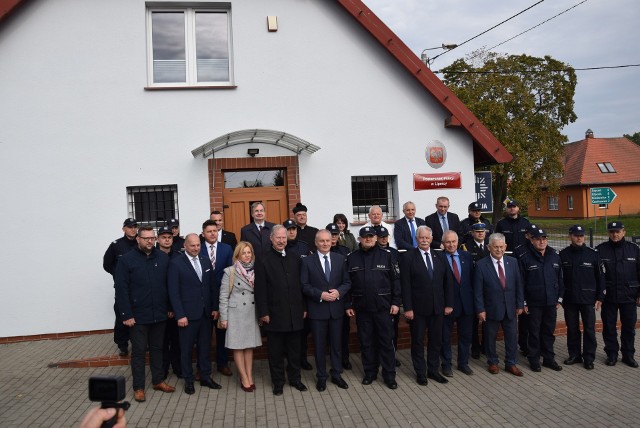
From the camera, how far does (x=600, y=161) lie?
44.8 meters

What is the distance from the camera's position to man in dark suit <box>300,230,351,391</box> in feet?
21.2

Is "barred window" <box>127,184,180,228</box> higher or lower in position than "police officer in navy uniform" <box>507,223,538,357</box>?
higher

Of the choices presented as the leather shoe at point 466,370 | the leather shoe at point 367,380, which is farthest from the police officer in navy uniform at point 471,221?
the leather shoe at point 367,380

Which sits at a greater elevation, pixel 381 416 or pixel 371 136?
pixel 371 136

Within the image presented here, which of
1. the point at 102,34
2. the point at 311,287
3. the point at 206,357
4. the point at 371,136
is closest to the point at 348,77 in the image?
the point at 371,136

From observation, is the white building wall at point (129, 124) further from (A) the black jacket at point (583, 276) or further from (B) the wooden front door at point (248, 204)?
(A) the black jacket at point (583, 276)

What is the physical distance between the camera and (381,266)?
657 cm

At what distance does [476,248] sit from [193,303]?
3851 mm

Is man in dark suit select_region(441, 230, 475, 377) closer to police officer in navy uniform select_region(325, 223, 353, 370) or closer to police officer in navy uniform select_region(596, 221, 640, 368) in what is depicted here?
police officer in navy uniform select_region(325, 223, 353, 370)

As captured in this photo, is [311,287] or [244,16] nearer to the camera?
[311,287]

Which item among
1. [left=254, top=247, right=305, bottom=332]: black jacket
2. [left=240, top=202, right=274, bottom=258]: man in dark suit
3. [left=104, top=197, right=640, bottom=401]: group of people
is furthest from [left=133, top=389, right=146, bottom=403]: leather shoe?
[left=240, top=202, right=274, bottom=258]: man in dark suit

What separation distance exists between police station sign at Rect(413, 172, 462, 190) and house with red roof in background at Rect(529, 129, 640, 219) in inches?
1409

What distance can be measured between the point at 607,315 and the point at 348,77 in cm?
572

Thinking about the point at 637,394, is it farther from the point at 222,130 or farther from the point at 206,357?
the point at 222,130
